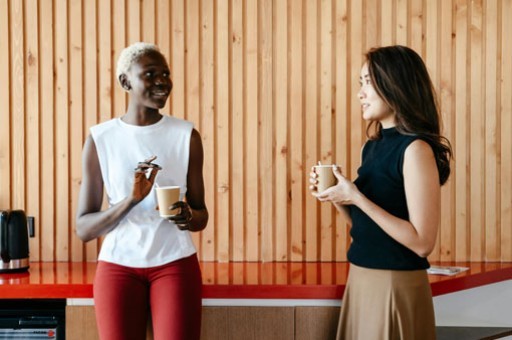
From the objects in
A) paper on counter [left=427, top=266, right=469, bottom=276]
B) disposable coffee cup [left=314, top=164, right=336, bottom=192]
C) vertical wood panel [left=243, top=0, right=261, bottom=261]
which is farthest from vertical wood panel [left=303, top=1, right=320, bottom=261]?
disposable coffee cup [left=314, top=164, right=336, bottom=192]

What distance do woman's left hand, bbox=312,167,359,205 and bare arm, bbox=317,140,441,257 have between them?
0.12 meters

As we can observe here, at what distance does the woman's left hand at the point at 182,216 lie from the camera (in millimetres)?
2219

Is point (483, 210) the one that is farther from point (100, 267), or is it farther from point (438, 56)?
point (100, 267)

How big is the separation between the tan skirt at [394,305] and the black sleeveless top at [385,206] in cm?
4

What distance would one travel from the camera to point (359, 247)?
7.40 ft

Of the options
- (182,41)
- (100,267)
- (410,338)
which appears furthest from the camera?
(182,41)

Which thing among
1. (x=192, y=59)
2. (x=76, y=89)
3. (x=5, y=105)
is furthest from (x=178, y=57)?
(x=5, y=105)

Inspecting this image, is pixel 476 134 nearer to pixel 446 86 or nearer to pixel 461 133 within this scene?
pixel 461 133

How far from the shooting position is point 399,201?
7.18 feet

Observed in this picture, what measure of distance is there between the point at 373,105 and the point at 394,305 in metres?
0.67

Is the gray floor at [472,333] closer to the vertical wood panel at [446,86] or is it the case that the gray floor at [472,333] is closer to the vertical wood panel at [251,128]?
the vertical wood panel at [446,86]

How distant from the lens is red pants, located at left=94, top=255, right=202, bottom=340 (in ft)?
7.34

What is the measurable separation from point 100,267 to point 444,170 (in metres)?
1.24

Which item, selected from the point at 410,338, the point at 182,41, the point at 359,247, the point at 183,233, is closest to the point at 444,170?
the point at 359,247
